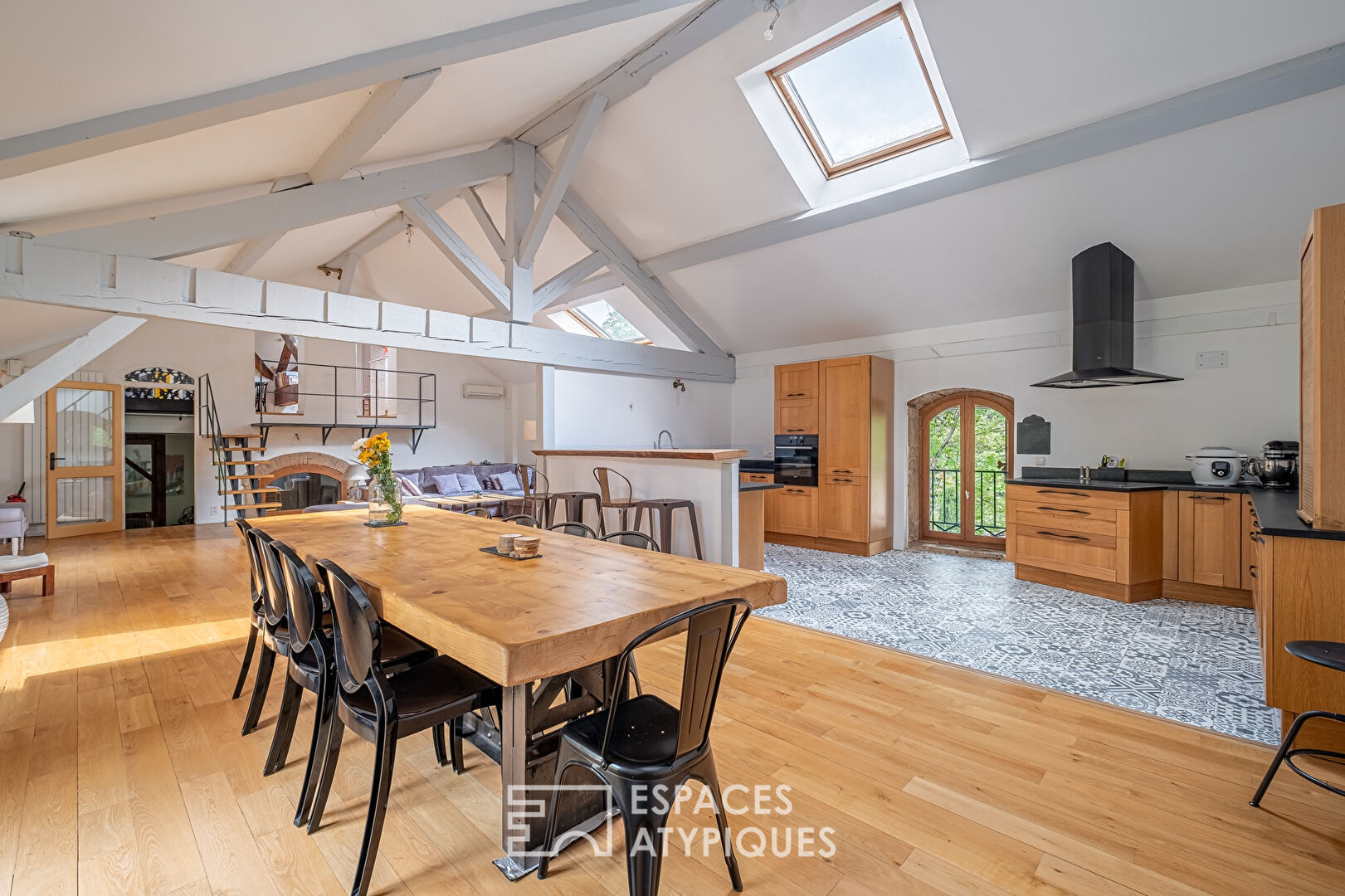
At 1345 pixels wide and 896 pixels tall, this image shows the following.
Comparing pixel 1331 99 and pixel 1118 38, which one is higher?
pixel 1118 38

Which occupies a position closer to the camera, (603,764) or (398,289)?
(603,764)

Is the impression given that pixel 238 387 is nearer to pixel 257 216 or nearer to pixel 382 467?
pixel 257 216

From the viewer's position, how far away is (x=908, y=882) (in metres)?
1.61

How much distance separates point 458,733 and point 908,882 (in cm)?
146

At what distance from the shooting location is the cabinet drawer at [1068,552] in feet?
15.1

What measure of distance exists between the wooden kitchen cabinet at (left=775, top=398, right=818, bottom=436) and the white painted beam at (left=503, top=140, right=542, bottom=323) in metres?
3.14

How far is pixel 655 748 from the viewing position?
1469mm

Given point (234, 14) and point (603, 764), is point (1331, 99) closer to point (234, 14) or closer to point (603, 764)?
point (603, 764)

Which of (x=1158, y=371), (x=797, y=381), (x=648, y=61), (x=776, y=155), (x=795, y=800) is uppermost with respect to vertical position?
(x=648, y=61)

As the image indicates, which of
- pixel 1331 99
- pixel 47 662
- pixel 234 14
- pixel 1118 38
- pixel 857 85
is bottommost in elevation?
pixel 47 662

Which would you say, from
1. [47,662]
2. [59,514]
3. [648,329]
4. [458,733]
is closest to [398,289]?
[648,329]

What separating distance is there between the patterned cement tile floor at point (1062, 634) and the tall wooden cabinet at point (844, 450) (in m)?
1.06

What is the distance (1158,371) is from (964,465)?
1.95 meters

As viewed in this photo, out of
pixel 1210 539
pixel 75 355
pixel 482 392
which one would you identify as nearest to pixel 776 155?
pixel 1210 539
